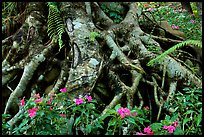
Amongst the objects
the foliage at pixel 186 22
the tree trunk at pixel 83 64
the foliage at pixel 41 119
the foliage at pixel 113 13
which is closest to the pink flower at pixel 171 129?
the foliage at pixel 41 119

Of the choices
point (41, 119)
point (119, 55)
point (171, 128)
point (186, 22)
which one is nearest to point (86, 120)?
point (41, 119)

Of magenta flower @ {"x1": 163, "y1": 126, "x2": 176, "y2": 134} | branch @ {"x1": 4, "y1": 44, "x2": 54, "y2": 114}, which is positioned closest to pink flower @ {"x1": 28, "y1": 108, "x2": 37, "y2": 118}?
magenta flower @ {"x1": 163, "y1": 126, "x2": 176, "y2": 134}

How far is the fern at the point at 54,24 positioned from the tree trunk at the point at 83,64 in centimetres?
7

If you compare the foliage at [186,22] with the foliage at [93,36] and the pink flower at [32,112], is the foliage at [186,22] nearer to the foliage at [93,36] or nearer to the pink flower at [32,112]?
the foliage at [93,36]

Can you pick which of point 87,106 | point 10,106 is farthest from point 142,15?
point 87,106

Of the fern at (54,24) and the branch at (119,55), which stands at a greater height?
the fern at (54,24)

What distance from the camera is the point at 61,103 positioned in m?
2.88

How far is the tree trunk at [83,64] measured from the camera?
3.40m

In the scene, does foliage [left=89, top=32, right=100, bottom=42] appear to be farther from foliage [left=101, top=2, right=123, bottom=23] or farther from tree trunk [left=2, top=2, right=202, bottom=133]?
foliage [left=101, top=2, right=123, bottom=23]

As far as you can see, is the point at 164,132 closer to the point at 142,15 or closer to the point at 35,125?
the point at 35,125

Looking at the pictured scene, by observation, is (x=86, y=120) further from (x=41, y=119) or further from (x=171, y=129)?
(x=171, y=129)

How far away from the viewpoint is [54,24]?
13.1 feet

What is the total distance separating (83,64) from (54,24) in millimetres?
890

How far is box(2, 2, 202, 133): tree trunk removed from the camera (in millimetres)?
3398
